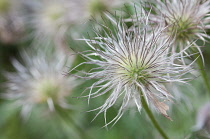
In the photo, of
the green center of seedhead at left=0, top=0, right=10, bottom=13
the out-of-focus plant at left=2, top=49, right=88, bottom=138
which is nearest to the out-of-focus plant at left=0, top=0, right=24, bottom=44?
the green center of seedhead at left=0, top=0, right=10, bottom=13

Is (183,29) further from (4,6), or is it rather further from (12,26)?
(4,6)

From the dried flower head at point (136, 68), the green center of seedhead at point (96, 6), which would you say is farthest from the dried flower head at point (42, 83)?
the dried flower head at point (136, 68)

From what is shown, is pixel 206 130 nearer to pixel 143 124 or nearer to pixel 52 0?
pixel 143 124

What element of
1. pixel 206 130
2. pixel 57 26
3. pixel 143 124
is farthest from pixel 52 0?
pixel 206 130

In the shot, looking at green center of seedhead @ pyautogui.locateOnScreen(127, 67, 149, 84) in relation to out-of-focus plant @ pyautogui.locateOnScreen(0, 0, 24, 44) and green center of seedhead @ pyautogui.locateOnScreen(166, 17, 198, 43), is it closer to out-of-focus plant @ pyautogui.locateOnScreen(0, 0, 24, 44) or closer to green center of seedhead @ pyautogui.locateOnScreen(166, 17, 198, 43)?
green center of seedhead @ pyautogui.locateOnScreen(166, 17, 198, 43)

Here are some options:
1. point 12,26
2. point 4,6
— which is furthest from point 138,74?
point 4,6

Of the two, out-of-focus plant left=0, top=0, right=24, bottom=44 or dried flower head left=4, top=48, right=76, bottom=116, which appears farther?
out-of-focus plant left=0, top=0, right=24, bottom=44
